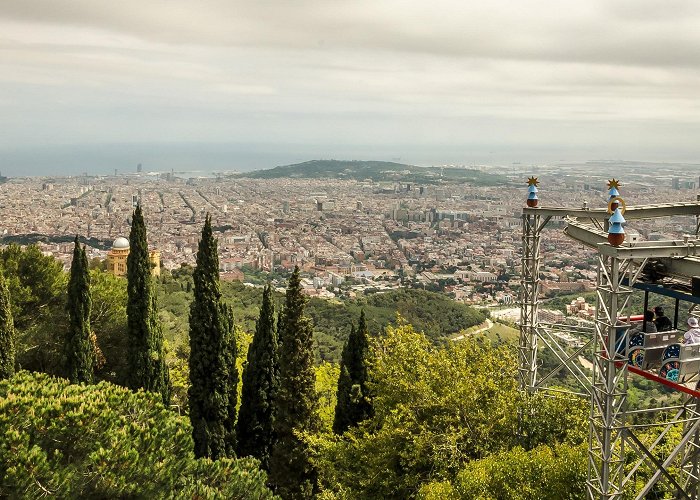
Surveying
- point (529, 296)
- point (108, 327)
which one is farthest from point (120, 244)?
point (529, 296)

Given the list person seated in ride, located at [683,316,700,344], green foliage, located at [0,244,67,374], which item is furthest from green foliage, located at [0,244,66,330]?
person seated in ride, located at [683,316,700,344]

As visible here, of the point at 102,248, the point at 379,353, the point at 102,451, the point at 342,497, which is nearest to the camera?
the point at 102,451

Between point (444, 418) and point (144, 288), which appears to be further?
point (144, 288)

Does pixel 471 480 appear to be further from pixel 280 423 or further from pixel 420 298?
pixel 420 298

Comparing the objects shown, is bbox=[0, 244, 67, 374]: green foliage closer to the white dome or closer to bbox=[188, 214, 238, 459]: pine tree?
bbox=[188, 214, 238, 459]: pine tree

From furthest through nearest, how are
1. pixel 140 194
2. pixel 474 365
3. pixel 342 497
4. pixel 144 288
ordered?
pixel 140 194
pixel 144 288
pixel 474 365
pixel 342 497

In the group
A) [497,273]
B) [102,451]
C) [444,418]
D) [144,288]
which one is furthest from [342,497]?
[497,273]
